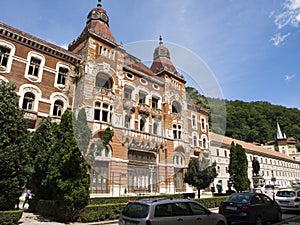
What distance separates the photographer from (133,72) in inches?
914

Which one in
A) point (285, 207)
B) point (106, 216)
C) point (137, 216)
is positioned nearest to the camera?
point (137, 216)

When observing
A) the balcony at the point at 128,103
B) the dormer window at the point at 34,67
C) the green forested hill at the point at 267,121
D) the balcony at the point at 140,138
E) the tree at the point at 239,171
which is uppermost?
the green forested hill at the point at 267,121

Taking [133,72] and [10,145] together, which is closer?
[10,145]

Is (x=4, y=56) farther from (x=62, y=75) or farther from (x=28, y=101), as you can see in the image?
(x=62, y=75)

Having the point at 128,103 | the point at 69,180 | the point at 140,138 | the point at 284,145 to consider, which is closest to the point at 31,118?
the point at 69,180

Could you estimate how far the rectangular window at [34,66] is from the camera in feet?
67.8

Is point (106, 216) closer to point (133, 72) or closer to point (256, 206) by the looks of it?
point (256, 206)

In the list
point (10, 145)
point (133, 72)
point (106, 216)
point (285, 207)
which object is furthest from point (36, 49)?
point (285, 207)

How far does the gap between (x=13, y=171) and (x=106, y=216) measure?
5.20 metres

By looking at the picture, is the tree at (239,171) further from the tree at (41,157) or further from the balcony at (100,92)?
the tree at (41,157)

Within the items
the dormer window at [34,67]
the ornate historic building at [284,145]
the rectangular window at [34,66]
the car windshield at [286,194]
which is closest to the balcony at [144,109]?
the dormer window at [34,67]

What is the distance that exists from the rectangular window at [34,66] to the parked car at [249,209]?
19299 mm

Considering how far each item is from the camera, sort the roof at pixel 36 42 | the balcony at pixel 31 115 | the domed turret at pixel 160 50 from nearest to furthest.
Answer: the domed turret at pixel 160 50 < the balcony at pixel 31 115 < the roof at pixel 36 42

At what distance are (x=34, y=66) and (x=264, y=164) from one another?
186ft
